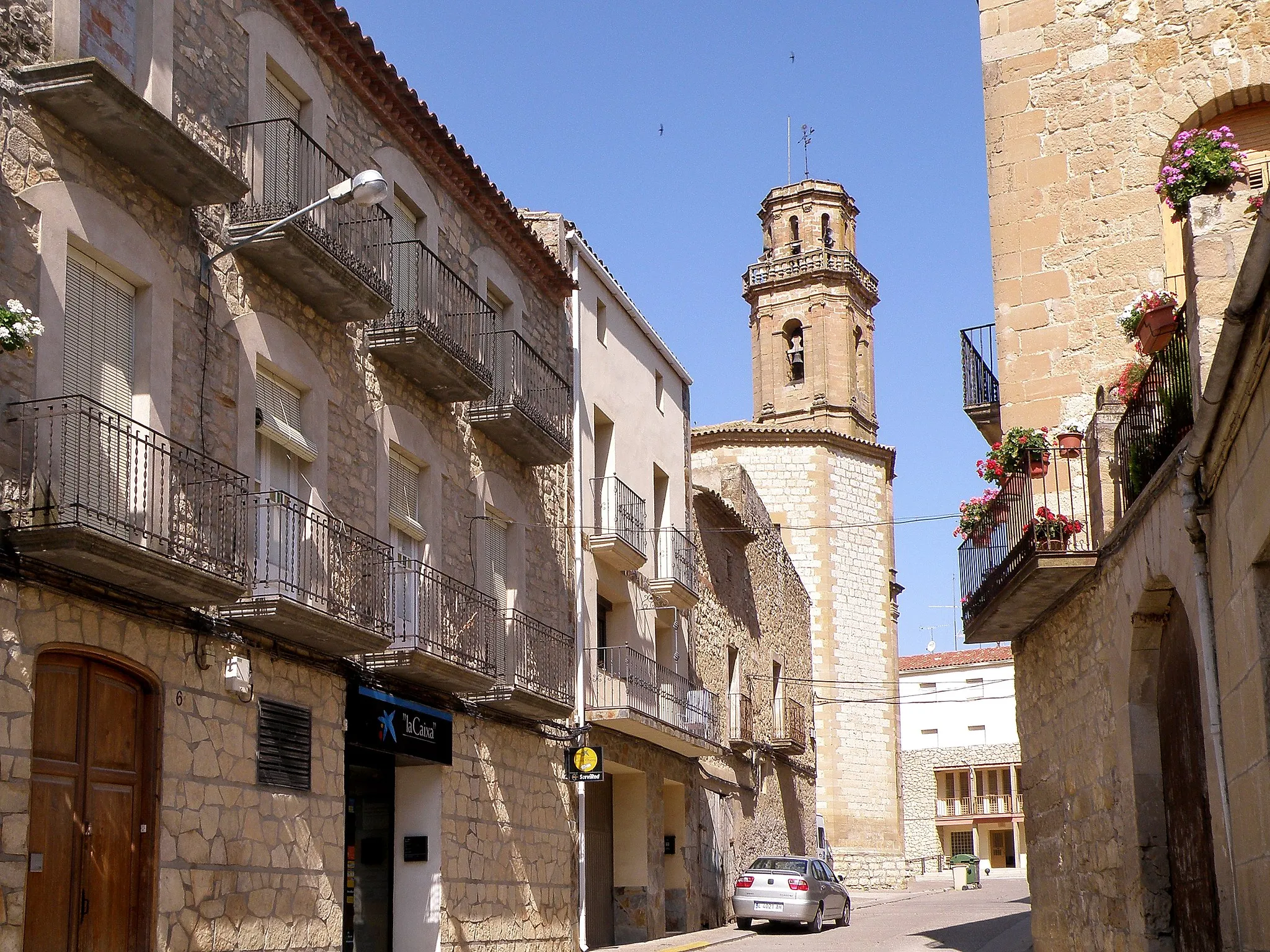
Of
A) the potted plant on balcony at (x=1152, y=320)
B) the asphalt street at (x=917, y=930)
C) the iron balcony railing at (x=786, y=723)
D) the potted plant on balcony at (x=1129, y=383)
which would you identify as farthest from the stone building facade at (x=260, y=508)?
the iron balcony railing at (x=786, y=723)

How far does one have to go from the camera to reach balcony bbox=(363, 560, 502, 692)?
44.3ft

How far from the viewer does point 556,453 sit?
17.8m

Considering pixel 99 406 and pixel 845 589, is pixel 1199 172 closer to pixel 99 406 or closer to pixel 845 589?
pixel 99 406

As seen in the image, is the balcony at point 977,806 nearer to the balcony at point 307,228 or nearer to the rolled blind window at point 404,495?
the rolled blind window at point 404,495

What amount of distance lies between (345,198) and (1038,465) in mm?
6554

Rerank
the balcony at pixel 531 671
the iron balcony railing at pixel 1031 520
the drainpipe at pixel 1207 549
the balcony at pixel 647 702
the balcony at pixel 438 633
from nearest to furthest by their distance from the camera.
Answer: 1. the drainpipe at pixel 1207 549
2. the iron balcony railing at pixel 1031 520
3. the balcony at pixel 438 633
4. the balcony at pixel 531 671
5. the balcony at pixel 647 702

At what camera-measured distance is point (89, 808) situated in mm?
9680

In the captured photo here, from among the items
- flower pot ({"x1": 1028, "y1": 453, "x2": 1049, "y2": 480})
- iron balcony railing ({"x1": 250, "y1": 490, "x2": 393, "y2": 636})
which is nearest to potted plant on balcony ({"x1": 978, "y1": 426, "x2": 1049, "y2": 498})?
flower pot ({"x1": 1028, "y1": 453, "x2": 1049, "y2": 480})

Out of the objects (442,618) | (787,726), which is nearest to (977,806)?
(787,726)

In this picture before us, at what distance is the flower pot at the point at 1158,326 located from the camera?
469 inches

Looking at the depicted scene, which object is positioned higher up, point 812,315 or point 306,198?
point 812,315

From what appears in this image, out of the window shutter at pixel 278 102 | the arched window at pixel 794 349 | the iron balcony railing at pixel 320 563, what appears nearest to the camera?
the iron balcony railing at pixel 320 563

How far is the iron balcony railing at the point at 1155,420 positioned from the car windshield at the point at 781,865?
42.6ft

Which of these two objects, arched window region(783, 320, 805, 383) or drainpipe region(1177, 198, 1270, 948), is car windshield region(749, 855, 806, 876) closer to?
drainpipe region(1177, 198, 1270, 948)
